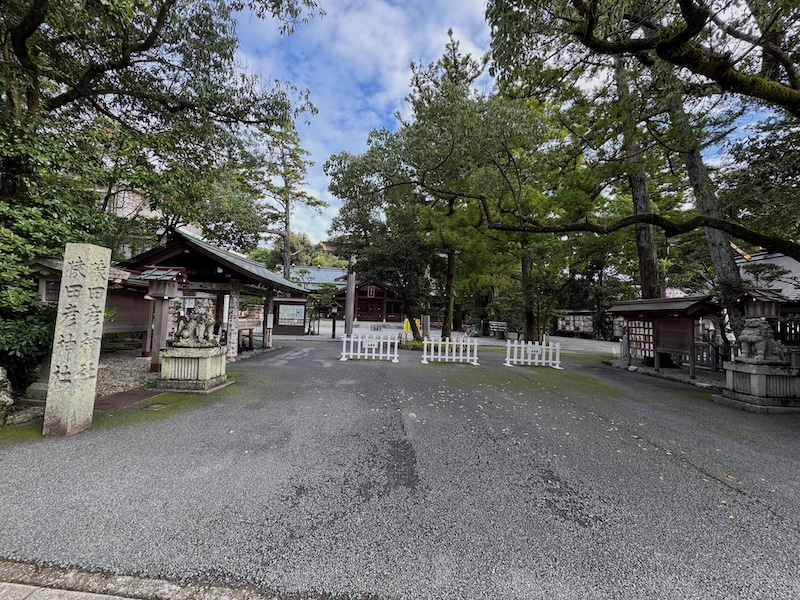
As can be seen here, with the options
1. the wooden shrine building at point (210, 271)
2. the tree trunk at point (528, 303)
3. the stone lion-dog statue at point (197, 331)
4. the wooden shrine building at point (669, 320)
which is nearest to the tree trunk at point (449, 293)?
the tree trunk at point (528, 303)

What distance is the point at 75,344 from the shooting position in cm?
359

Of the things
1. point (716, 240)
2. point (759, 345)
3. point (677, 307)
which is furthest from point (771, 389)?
point (716, 240)

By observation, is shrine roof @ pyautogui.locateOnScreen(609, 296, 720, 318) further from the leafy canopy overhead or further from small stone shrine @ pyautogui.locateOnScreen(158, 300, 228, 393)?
small stone shrine @ pyautogui.locateOnScreen(158, 300, 228, 393)

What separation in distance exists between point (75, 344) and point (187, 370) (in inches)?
88.6

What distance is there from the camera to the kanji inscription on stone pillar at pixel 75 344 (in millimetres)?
3537

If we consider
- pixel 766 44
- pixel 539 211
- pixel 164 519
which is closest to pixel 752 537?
pixel 164 519

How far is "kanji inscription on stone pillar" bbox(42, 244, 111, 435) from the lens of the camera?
11.6 feet

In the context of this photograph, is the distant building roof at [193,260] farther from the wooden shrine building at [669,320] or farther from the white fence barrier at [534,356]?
the wooden shrine building at [669,320]

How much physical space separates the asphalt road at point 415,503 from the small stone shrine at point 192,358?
76cm

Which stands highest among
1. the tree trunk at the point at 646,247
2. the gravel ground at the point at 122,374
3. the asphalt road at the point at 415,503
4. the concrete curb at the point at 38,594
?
the tree trunk at the point at 646,247

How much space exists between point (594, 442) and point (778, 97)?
486 cm

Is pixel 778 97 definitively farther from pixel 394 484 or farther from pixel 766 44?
pixel 394 484

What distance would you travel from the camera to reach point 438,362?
34.0 feet

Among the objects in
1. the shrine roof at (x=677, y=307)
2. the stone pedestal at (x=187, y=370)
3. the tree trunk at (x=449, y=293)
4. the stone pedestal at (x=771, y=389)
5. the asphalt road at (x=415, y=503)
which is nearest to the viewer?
the asphalt road at (x=415, y=503)
